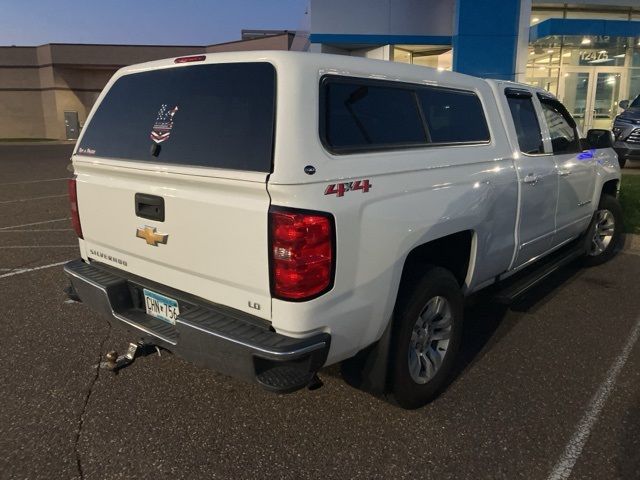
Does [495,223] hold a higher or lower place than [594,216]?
higher

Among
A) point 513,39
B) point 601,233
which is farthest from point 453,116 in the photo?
point 513,39

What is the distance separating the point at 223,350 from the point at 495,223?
2046mm

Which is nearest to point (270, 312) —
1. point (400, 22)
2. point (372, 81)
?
point (372, 81)

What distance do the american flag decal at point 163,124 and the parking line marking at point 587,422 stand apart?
261 centimetres

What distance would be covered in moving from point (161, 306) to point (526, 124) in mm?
3045

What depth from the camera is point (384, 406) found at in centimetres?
316

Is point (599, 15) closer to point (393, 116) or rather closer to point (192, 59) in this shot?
point (393, 116)

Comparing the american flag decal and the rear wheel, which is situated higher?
the american flag decal

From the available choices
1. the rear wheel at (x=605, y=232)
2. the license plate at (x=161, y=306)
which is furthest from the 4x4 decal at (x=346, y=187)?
the rear wheel at (x=605, y=232)

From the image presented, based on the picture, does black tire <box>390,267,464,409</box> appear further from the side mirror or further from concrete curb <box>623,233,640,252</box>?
concrete curb <box>623,233,640,252</box>

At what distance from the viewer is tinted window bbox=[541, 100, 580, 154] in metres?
4.50

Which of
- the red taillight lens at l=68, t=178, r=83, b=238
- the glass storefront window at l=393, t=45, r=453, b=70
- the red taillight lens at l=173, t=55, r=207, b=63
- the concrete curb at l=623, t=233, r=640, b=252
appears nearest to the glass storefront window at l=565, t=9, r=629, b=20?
the glass storefront window at l=393, t=45, r=453, b=70

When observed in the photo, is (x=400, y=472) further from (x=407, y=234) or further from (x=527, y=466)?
(x=407, y=234)

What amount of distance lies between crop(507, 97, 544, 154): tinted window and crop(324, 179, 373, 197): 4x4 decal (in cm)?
191
